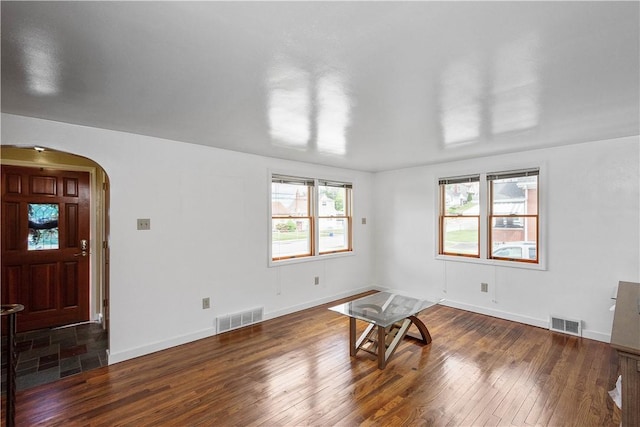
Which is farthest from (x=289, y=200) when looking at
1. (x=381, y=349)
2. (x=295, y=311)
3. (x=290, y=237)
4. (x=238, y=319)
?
(x=381, y=349)

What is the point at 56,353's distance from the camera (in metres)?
3.31

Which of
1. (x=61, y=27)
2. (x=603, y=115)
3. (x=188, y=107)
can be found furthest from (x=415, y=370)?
(x=61, y=27)

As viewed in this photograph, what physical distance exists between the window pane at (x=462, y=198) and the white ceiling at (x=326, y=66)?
1688 mm

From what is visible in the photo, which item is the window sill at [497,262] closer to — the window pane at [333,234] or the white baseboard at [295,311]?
the white baseboard at [295,311]

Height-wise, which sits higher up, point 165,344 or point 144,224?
point 144,224

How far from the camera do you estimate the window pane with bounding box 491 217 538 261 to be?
4184 millimetres

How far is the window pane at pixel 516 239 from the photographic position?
4.18m

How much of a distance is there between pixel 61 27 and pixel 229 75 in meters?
0.79

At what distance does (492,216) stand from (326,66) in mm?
3818

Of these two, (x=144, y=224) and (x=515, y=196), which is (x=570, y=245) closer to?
(x=515, y=196)

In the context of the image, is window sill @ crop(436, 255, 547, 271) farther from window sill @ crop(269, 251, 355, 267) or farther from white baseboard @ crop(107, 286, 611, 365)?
window sill @ crop(269, 251, 355, 267)

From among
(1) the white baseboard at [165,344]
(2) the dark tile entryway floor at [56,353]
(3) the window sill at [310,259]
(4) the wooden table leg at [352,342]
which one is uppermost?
(3) the window sill at [310,259]

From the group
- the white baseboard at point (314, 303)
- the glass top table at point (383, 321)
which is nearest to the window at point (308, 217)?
the white baseboard at point (314, 303)

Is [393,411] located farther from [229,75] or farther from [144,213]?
[144,213]
